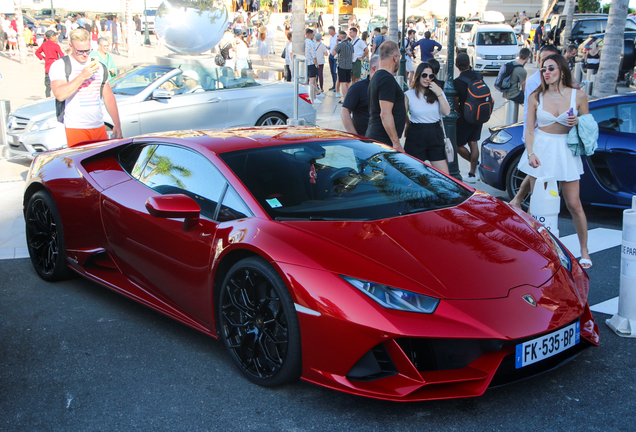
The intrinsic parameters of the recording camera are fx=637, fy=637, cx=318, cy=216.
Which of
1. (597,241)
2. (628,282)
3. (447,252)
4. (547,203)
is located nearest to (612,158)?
(597,241)

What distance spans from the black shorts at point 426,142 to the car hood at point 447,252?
284 centimetres

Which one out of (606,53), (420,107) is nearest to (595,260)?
(420,107)

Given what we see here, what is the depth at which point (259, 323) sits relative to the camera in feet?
10.6

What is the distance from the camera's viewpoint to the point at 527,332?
2.85 metres

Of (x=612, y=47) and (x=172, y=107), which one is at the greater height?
(x=612, y=47)

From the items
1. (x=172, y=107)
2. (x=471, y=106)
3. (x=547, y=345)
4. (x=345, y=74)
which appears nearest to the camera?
(x=547, y=345)

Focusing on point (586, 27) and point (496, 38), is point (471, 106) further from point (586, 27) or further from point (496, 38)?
point (586, 27)

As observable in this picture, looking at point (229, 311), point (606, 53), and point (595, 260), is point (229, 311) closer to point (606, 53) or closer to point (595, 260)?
point (595, 260)

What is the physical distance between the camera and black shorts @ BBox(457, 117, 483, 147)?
8.53 metres

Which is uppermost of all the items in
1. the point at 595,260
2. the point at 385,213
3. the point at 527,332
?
the point at 385,213

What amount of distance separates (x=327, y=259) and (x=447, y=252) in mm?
624

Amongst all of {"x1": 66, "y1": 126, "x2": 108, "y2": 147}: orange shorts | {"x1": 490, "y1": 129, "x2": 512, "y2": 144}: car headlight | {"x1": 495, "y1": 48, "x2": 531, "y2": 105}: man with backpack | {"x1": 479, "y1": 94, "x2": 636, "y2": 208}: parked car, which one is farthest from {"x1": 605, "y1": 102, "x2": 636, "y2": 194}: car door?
{"x1": 66, "y1": 126, "x2": 108, "y2": 147}: orange shorts

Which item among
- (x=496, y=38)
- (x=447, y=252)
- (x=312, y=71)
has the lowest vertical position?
(x=312, y=71)

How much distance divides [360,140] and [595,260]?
8.11 ft
